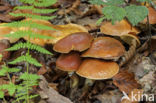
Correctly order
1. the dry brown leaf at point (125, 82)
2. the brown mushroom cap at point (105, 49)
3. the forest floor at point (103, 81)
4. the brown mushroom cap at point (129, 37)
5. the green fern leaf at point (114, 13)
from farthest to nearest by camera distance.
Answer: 1. the brown mushroom cap at point (129, 37)
2. the dry brown leaf at point (125, 82)
3. the forest floor at point (103, 81)
4. the brown mushroom cap at point (105, 49)
5. the green fern leaf at point (114, 13)

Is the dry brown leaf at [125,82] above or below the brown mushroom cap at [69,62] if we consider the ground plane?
below

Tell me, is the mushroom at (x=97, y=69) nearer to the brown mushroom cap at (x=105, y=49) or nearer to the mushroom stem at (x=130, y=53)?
the brown mushroom cap at (x=105, y=49)

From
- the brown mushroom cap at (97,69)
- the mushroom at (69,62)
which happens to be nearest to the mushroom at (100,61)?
the brown mushroom cap at (97,69)

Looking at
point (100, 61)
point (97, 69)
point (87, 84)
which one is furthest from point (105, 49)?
point (87, 84)

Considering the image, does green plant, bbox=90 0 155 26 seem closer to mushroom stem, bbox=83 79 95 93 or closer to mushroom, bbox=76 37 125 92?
mushroom, bbox=76 37 125 92

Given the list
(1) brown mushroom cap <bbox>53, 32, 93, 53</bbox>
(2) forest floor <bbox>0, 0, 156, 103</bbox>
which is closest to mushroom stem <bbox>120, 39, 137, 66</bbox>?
(2) forest floor <bbox>0, 0, 156, 103</bbox>
